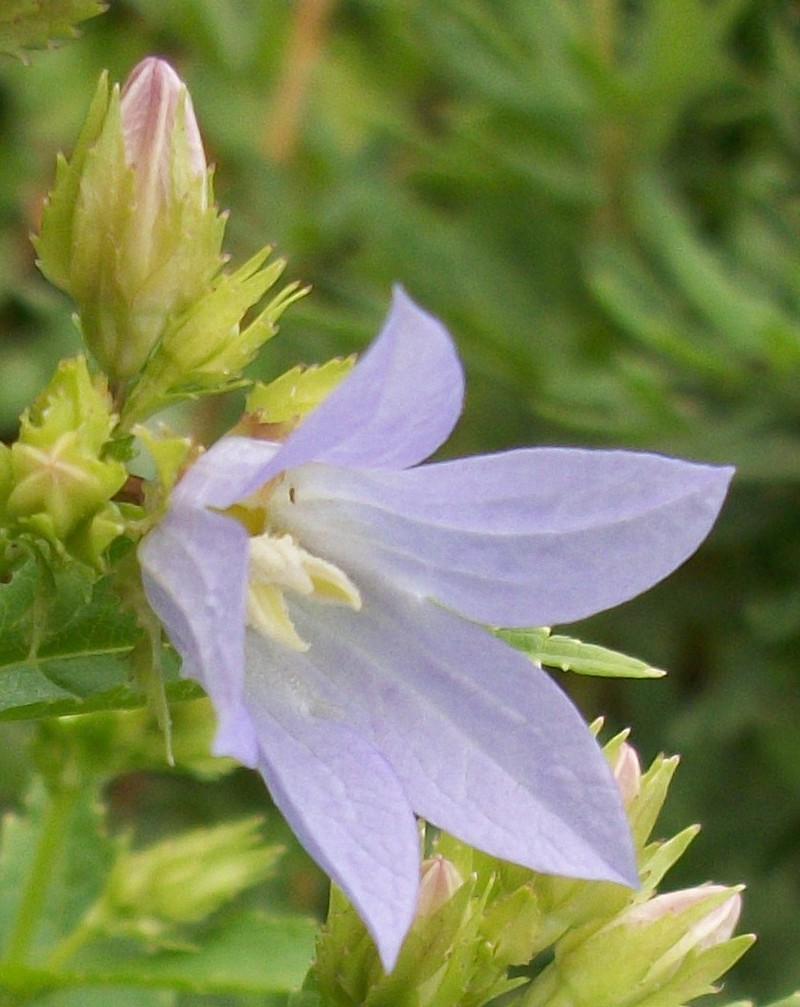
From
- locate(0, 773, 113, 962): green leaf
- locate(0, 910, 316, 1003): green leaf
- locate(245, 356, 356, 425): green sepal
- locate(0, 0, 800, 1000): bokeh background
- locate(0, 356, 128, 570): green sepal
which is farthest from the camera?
locate(0, 0, 800, 1000): bokeh background

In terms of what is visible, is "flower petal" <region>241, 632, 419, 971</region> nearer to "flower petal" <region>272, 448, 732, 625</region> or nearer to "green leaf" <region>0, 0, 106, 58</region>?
"flower petal" <region>272, 448, 732, 625</region>

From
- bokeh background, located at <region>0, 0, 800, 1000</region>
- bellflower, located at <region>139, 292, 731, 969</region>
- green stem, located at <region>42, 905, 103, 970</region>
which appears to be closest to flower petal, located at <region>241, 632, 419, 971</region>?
bellflower, located at <region>139, 292, 731, 969</region>

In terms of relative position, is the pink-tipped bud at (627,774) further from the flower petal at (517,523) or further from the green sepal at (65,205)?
the green sepal at (65,205)

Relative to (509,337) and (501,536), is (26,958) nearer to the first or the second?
(501,536)

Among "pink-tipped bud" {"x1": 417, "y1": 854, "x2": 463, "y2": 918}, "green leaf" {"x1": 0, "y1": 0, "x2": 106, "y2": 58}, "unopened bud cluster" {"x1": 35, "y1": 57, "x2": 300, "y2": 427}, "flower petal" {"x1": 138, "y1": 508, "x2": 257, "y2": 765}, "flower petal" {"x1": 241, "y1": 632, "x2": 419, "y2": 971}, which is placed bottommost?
"pink-tipped bud" {"x1": 417, "y1": 854, "x2": 463, "y2": 918}

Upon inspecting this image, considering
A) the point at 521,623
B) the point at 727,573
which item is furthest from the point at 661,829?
the point at 521,623

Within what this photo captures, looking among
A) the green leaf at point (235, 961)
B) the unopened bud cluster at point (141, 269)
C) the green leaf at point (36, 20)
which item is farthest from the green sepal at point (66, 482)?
the green leaf at point (235, 961)

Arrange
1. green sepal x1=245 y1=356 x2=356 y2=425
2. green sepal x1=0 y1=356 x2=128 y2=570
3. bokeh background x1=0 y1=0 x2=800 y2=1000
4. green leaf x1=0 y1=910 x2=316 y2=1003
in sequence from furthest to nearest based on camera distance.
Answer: bokeh background x1=0 y1=0 x2=800 y2=1000 < green leaf x1=0 y1=910 x2=316 y2=1003 < green sepal x1=245 y1=356 x2=356 y2=425 < green sepal x1=0 y1=356 x2=128 y2=570

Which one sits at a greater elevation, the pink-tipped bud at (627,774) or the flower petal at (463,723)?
the flower petal at (463,723)
